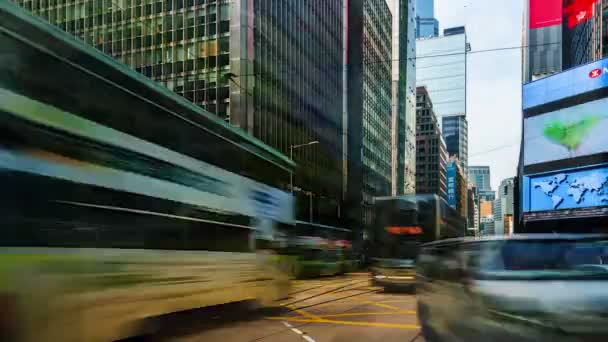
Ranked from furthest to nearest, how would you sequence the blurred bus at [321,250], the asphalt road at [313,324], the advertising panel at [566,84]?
1. the advertising panel at [566,84]
2. the blurred bus at [321,250]
3. the asphalt road at [313,324]

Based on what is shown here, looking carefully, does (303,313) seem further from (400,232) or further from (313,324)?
(400,232)

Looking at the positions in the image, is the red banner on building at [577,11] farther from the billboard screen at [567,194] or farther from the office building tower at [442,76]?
the office building tower at [442,76]

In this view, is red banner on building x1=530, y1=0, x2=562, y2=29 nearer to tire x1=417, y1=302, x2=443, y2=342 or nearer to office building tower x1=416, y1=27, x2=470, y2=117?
tire x1=417, y1=302, x2=443, y2=342

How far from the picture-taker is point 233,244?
28.3 feet

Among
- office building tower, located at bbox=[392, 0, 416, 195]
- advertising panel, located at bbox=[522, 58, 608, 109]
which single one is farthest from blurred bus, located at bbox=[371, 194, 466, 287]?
office building tower, located at bbox=[392, 0, 416, 195]

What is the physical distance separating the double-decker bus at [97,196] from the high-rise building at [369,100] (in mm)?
42360

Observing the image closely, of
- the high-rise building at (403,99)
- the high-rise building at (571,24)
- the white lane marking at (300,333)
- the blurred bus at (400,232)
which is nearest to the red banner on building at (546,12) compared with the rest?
the high-rise building at (571,24)

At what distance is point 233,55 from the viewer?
1592 inches

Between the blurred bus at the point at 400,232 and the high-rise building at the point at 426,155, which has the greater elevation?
the high-rise building at the point at 426,155

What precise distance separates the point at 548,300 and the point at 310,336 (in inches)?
160

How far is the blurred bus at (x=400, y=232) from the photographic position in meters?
16.4

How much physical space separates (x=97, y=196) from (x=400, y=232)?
12859 millimetres

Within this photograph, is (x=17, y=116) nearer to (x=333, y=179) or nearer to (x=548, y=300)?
(x=548, y=300)

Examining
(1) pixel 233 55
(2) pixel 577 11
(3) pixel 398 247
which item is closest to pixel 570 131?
(2) pixel 577 11
